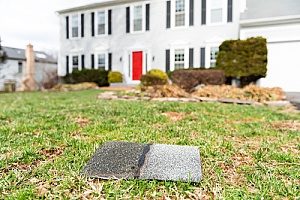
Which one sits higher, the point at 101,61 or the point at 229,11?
the point at 229,11

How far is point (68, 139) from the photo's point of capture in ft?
10.2

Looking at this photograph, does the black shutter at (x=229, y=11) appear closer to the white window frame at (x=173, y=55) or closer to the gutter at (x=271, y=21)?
the gutter at (x=271, y=21)

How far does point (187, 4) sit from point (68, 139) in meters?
13.7

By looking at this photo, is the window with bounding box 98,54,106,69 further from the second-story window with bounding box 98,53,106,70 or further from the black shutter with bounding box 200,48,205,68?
the black shutter with bounding box 200,48,205,68

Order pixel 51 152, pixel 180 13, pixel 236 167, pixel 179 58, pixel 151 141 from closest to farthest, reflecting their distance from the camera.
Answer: pixel 236 167 < pixel 51 152 < pixel 151 141 < pixel 180 13 < pixel 179 58

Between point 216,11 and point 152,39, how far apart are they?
4242 millimetres

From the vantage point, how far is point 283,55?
12.3 metres

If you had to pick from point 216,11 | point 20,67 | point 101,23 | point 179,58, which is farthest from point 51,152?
point 20,67

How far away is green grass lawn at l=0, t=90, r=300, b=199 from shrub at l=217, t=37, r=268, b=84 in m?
7.50

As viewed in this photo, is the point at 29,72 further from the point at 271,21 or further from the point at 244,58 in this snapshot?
the point at 271,21

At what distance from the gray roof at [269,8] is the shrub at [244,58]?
212cm

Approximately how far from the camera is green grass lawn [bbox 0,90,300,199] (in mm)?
1857

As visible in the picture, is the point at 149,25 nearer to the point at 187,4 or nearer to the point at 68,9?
the point at 187,4

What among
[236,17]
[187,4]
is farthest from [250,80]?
[187,4]
